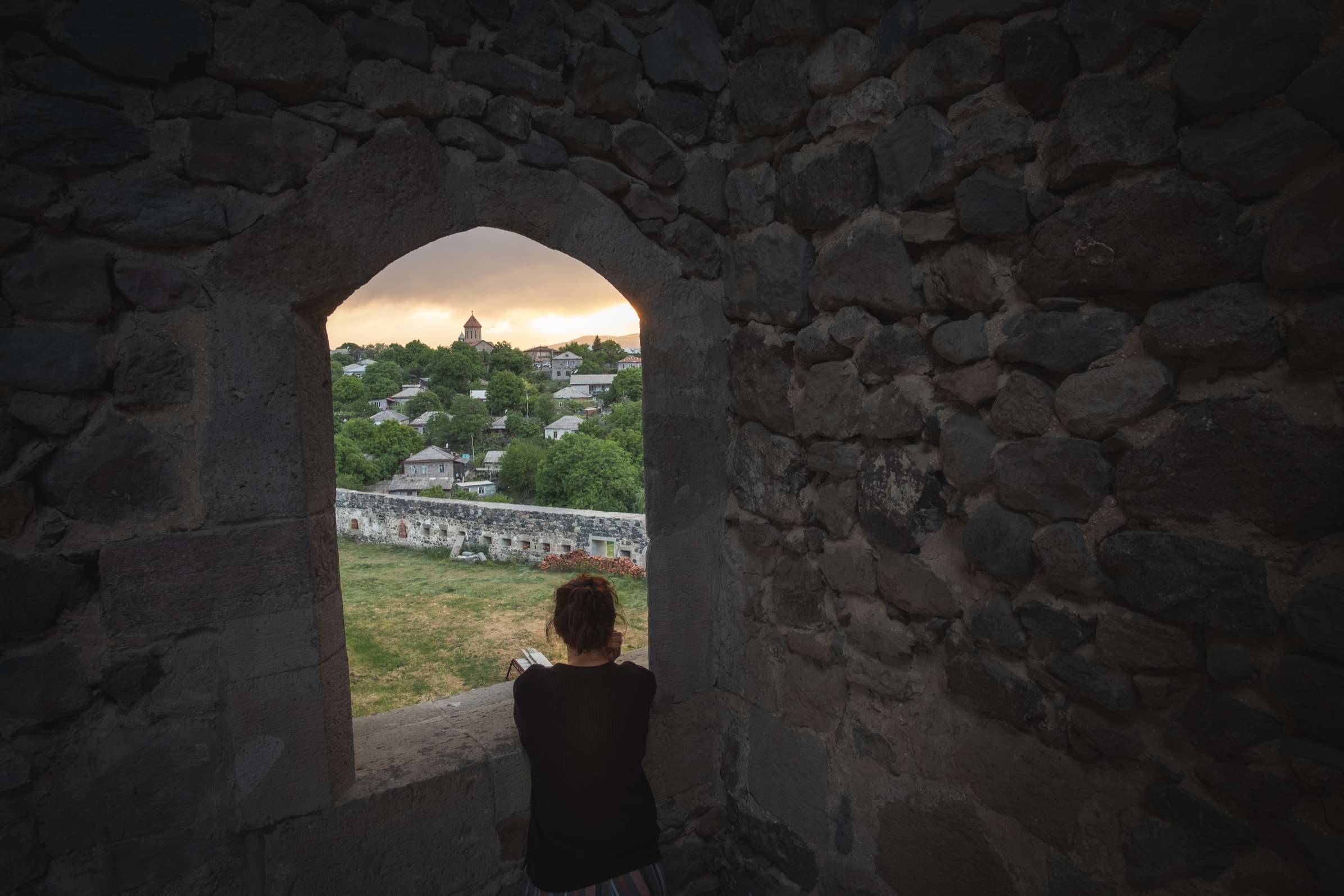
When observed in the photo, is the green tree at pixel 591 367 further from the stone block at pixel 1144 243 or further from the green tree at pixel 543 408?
the stone block at pixel 1144 243

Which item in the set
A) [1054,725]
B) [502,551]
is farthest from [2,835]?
[502,551]

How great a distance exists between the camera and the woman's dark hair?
1904 mm

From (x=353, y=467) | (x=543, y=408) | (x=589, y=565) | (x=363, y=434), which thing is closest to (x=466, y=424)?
(x=543, y=408)

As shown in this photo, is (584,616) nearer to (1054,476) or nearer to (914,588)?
(914,588)

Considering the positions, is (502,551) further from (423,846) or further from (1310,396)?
(1310,396)

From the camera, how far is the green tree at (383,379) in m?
55.3

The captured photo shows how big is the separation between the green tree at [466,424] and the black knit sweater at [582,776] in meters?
41.1

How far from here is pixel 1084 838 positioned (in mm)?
1531

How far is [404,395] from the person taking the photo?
177ft

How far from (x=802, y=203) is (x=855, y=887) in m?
2.11

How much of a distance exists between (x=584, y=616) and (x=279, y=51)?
1659mm

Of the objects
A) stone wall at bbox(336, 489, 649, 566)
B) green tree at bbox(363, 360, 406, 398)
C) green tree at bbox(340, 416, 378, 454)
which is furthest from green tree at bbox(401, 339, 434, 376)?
stone wall at bbox(336, 489, 649, 566)

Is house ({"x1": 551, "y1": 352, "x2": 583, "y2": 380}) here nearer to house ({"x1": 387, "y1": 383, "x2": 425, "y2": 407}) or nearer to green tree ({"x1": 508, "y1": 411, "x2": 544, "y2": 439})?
house ({"x1": 387, "y1": 383, "x2": 425, "y2": 407})

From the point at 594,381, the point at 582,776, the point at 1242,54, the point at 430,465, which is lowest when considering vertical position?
the point at 430,465
